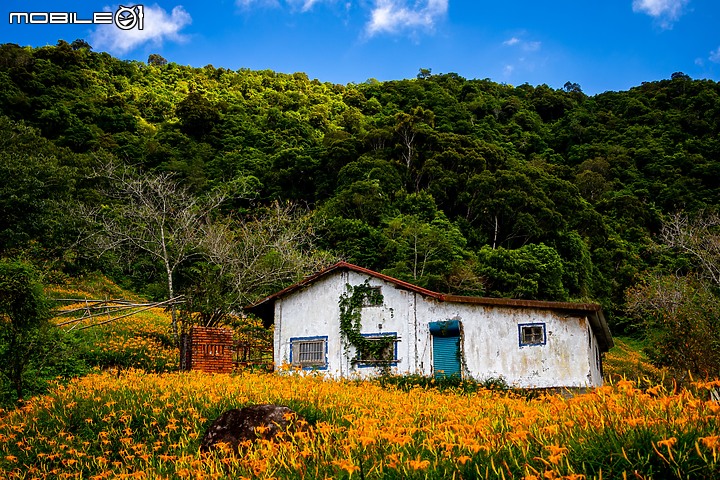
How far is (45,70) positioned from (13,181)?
43.2 meters

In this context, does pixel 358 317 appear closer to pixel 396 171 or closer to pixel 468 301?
pixel 468 301

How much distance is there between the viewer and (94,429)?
28.8 ft

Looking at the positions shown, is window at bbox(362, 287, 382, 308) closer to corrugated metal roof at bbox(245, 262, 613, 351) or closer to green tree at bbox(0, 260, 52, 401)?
corrugated metal roof at bbox(245, 262, 613, 351)

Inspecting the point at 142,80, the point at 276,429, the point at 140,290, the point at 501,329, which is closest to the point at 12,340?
the point at 276,429

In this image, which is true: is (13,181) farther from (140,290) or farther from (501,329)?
(501,329)

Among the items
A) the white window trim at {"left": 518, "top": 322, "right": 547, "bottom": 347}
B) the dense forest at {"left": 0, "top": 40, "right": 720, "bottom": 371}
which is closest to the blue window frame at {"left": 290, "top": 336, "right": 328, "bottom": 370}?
the dense forest at {"left": 0, "top": 40, "right": 720, "bottom": 371}

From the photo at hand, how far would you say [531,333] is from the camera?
64.7 ft

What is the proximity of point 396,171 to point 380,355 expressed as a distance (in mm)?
29507

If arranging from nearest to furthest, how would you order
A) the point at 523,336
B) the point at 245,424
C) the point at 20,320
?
the point at 245,424 < the point at 20,320 < the point at 523,336

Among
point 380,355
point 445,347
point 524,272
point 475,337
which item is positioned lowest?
point 380,355

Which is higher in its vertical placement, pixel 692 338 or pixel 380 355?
pixel 692 338

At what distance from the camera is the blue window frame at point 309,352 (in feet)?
70.8

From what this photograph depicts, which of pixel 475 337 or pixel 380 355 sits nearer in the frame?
pixel 475 337

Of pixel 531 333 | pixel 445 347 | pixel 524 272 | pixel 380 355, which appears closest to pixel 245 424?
pixel 445 347
